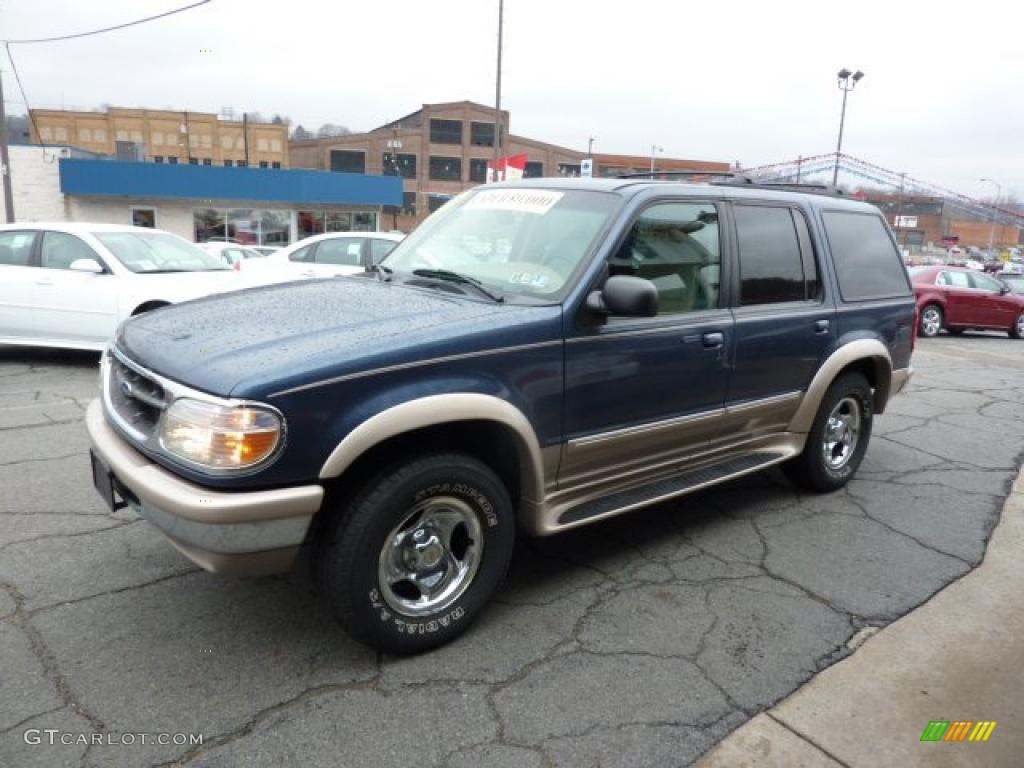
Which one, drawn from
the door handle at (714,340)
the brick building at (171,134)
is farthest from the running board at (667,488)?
the brick building at (171,134)

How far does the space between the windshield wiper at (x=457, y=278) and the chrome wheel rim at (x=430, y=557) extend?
35.8 inches

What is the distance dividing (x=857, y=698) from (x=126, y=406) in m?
3.04

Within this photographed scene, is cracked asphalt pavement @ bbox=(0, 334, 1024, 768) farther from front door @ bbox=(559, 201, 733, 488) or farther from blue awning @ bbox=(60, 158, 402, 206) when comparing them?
blue awning @ bbox=(60, 158, 402, 206)

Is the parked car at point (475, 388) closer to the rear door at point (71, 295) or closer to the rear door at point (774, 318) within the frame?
the rear door at point (774, 318)

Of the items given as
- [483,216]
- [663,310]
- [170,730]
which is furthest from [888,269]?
[170,730]

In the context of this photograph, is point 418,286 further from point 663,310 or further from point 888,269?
point 888,269

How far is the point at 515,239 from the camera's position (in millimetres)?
3729

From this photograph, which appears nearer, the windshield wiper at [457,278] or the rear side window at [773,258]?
the windshield wiper at [457,278]

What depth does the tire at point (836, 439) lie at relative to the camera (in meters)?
4.83

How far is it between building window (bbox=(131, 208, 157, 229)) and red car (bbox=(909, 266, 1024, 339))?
27958mm

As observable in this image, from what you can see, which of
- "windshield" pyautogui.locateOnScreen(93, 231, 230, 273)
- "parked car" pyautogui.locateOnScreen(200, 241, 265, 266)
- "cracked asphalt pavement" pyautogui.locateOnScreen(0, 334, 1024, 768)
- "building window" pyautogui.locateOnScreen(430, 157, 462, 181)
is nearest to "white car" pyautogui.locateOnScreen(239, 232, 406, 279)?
"windshield" pyautogui.locateOnScreen(93, 231, 230, 273)

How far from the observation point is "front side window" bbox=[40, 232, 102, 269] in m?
8.06

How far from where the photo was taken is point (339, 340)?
9.17ft

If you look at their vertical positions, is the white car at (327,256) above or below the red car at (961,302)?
above
